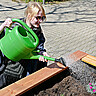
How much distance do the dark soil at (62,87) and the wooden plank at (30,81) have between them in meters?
0.12

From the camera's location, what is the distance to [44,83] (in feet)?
5.29

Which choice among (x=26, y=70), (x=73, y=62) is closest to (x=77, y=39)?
(x=73, y=62)

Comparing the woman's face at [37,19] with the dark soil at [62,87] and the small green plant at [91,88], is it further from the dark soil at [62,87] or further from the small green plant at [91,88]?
the small green plant at [91,88]

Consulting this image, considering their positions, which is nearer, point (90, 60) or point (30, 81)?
point (30, 81)

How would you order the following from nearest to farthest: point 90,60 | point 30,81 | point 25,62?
point 30,81, point 25,62, point 90,60

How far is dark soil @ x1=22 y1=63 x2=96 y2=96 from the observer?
1562 millimetres

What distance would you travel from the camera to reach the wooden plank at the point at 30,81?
128cm

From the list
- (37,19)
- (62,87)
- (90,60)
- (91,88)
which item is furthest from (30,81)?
(90,60)

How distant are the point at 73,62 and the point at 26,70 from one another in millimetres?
589

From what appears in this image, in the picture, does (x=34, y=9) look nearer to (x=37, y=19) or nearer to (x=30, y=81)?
(x=37, y=19)

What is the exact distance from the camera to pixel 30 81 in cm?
142

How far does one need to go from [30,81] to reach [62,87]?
17.9 inches

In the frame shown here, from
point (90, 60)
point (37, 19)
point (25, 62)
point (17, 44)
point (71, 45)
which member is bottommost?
point (71, 45)

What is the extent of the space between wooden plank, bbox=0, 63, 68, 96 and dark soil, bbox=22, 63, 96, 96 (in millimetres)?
121
